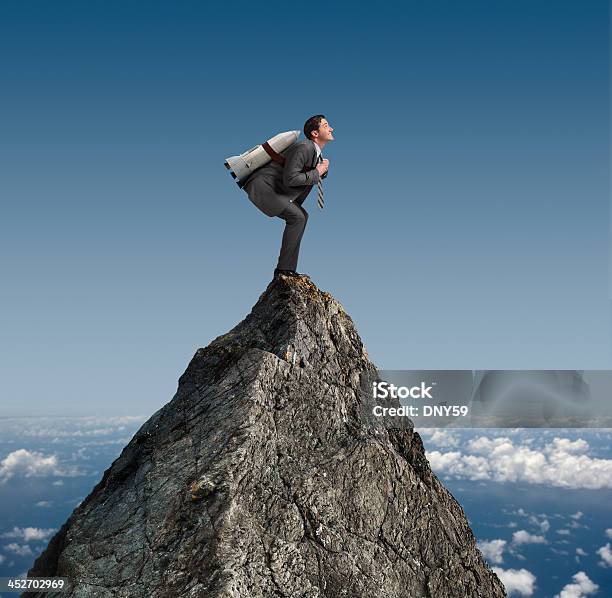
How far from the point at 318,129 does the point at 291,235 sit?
8.74 ft

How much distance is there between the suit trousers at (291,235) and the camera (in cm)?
1719

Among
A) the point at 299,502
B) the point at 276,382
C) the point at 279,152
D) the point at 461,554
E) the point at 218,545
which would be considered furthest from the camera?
the point at 279,152

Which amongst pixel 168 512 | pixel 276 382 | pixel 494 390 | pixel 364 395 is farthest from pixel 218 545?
pixel 494 390

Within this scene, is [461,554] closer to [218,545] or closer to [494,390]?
[494,390]

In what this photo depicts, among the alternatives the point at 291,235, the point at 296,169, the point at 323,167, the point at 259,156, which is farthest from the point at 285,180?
the point at 291,235

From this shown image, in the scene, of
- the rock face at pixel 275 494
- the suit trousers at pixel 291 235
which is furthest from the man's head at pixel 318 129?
the rock face at pixel 275 494

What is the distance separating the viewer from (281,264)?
17.3m

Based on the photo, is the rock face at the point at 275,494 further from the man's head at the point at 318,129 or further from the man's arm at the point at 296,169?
the man's head at the point at 318,129

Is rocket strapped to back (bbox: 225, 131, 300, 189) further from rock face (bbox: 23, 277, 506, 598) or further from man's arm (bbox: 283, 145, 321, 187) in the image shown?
rock face (bbox: 23, 277, 506, 598)

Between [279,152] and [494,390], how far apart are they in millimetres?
7793

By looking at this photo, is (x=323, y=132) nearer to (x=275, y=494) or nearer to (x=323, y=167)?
(x=323, y=167)

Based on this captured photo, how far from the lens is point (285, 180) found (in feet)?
55.1

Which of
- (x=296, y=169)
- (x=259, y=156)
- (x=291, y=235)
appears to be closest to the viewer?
(x=296, y=169)

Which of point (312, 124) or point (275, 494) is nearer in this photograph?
point (275, 494)
